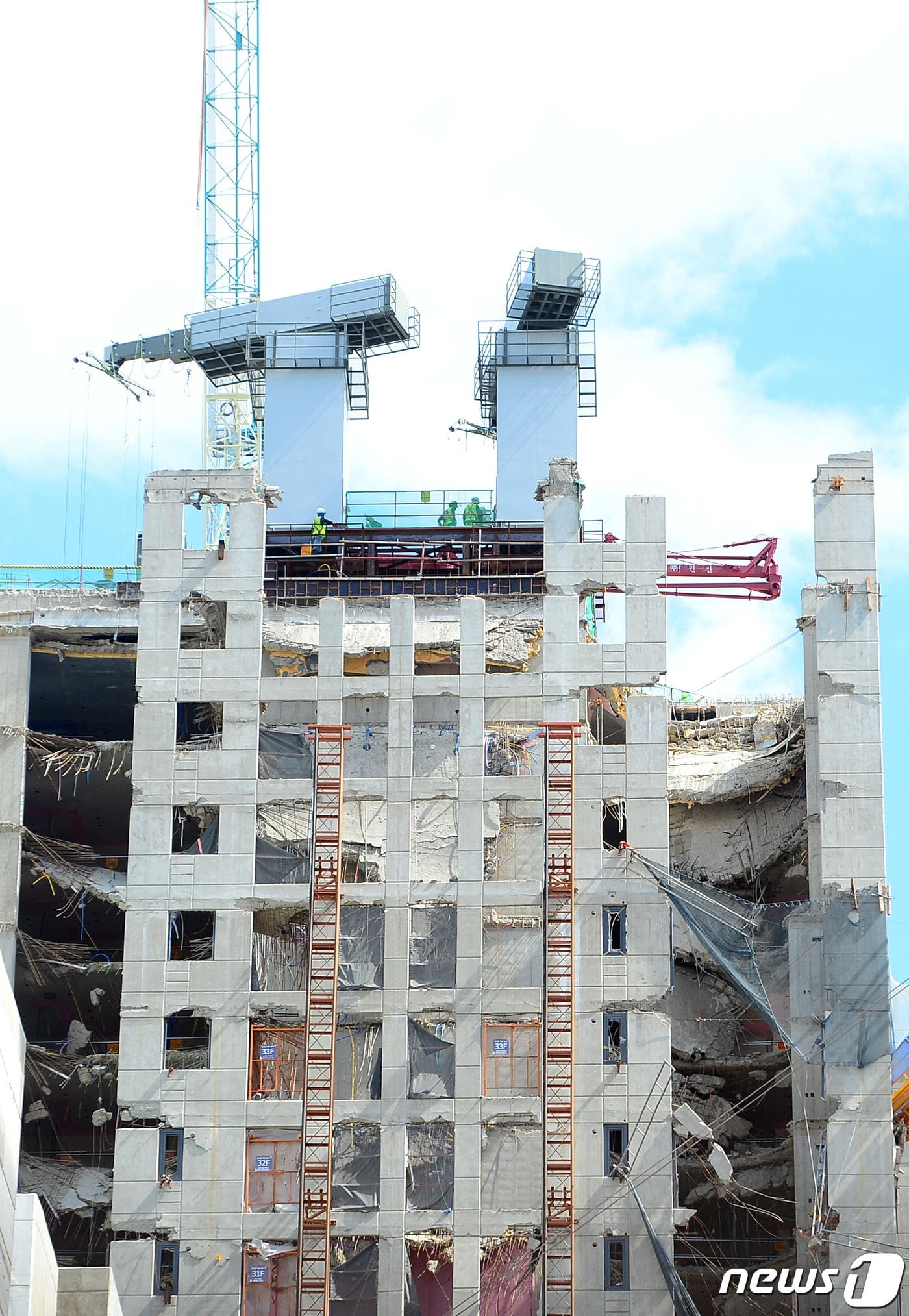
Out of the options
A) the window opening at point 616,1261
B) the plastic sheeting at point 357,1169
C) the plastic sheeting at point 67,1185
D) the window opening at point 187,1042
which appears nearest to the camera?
the window opening at point 616,1261

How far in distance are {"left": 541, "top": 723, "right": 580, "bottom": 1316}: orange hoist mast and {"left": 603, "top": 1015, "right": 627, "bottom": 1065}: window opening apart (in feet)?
4.03

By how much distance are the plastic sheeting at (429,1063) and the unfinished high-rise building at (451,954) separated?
0.11 metres

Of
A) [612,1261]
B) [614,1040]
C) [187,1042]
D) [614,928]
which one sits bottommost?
[612,1261]

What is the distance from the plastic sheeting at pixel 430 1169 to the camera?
65.7m

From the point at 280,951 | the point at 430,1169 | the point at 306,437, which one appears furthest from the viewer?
the point at 306,437

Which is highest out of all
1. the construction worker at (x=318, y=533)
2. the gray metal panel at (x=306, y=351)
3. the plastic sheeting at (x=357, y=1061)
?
the gray metal panel at (x=306, y=351)

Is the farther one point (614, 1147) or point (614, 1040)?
point (614, 1040)

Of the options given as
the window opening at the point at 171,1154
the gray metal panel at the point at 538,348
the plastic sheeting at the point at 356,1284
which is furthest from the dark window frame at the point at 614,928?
the gray metal panel at the point at 538,348

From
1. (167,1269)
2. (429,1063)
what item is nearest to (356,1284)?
(167,1269)

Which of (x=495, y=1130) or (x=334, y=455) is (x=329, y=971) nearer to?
(x=495, y=1130)

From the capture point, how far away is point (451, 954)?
223ft

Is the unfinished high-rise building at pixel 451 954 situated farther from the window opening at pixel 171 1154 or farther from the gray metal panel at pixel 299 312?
the gray metal panel at pixel 299 312

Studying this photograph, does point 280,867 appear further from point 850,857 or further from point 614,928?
point 850,857

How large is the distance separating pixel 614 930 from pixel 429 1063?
7230 millimetres
